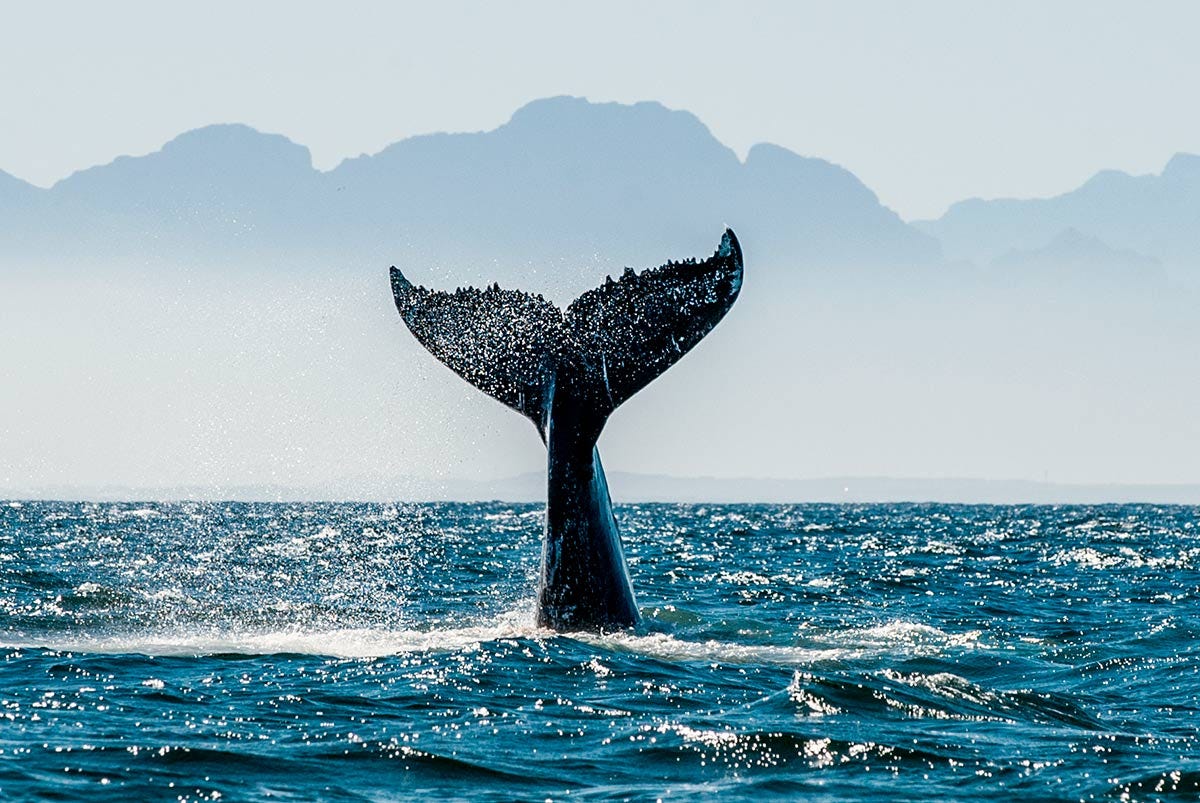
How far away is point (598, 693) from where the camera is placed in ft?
34.1

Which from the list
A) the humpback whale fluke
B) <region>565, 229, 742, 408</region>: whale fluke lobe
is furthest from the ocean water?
<region>565, 229, 742, 408</region>: whale fluke lobe

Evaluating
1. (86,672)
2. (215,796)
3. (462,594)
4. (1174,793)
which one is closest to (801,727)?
(1174,793)

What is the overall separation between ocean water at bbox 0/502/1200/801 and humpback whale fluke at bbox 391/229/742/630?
54 cm

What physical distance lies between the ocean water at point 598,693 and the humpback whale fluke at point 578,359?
540 mm

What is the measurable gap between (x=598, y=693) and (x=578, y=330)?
3.46 meters

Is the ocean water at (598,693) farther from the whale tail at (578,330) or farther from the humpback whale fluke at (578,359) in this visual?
the whale tail at (578,330)

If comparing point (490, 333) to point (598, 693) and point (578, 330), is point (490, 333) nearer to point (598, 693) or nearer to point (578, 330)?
point (578, 330)

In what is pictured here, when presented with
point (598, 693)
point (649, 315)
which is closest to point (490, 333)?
point (649, 315)

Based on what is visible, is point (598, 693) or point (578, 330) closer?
point (598, 693)

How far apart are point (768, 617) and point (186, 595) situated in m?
6.86

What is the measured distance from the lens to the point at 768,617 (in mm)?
16641

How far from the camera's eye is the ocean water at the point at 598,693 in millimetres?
7966

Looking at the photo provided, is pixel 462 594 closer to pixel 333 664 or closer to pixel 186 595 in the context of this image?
pixel 186 595

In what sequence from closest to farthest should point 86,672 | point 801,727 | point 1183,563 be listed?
point 801,727 < point 86,672 < point 1183,563
